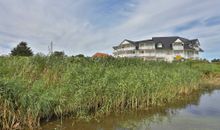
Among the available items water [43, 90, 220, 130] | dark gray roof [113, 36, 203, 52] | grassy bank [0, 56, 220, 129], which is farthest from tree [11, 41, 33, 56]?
dark gray roof [113, 36, 203, 52]

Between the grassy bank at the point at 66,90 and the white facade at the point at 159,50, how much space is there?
43483mm

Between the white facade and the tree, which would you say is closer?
the tree

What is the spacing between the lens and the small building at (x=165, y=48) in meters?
56.3

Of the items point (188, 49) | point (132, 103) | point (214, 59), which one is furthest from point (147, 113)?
point (188, 49)

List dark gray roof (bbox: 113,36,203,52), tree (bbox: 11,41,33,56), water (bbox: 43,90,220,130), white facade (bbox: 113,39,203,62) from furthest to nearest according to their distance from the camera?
1. dark gray roof (bbox: 113,36,203,52)
2. white facade (bbox: 113,39,203,62)
3. tree (bbox: 11,41,33,56)
4. water (bbox: 43,90,220,130)

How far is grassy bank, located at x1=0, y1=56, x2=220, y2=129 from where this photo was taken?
720 centimetres

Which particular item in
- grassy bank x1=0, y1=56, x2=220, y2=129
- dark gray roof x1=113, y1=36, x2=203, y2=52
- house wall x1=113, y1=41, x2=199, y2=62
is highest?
dark gray roof x1=113, y1=36, x2=203, y2=52

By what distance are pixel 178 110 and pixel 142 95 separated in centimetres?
208

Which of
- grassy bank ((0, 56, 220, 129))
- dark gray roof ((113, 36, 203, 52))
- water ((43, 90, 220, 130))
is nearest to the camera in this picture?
grassy bank ((0, 56, 220, 129))

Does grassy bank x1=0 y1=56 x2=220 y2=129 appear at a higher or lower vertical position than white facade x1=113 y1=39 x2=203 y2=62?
lower

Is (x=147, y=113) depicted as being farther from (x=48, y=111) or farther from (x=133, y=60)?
(x=133, y=60)

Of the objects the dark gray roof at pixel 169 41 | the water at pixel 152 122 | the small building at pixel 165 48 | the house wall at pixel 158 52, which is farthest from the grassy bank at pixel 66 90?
the dark gray roof at pixel 169 41

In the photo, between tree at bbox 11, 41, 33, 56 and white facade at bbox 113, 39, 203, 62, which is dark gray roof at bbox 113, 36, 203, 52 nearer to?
white facade at bbox 113, 39, 203, 62

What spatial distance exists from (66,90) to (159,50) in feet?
170
